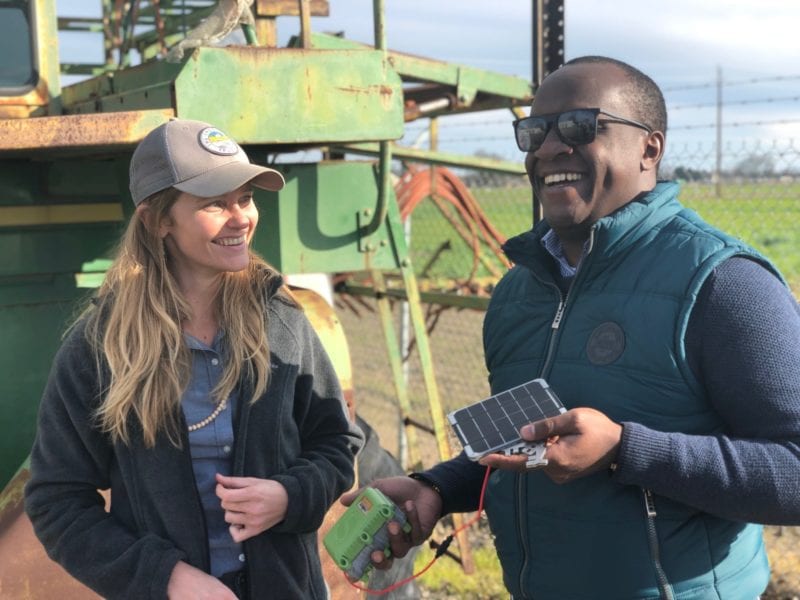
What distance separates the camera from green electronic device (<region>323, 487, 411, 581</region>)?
81.7 inches

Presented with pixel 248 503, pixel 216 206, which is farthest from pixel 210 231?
pixel 248 503

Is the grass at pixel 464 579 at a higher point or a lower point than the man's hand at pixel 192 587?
lower

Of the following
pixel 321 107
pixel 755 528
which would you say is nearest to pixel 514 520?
pixel 755 528

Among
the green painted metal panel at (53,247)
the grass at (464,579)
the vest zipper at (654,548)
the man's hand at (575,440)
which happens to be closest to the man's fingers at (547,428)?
the man's hand at (575,440)

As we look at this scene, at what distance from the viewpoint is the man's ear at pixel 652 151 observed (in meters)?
1.99

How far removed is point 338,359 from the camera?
3252mm

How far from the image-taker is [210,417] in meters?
2.15

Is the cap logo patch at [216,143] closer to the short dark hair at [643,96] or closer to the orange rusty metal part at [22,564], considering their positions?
the short dark hair at [643,96]

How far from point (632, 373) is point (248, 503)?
78 cm

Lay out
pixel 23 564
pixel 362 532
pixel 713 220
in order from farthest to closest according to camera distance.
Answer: pixel 713 220
pixel 23 564
pixel 362 532

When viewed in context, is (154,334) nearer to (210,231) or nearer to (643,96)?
(210,231)

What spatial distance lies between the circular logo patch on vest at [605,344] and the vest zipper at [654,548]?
229 mm

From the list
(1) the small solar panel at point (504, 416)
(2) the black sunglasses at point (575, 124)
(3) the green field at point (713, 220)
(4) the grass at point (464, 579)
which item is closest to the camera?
(1) the small solar panel at point (504, 416)

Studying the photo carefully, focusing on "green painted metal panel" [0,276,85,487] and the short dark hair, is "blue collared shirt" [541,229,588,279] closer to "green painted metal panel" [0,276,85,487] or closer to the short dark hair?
the short dark hair
